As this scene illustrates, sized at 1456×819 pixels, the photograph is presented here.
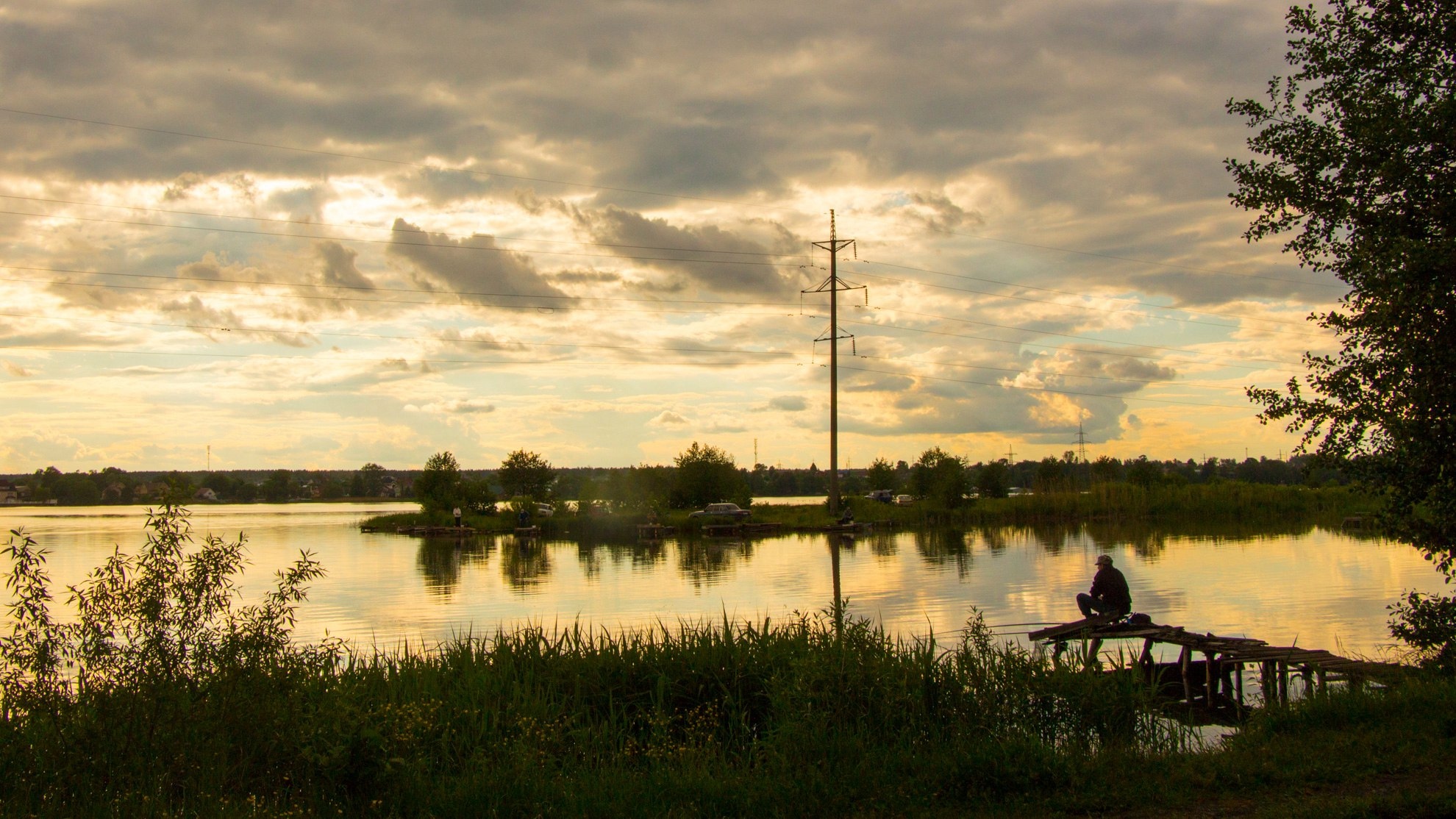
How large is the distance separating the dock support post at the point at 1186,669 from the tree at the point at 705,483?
2704 inches

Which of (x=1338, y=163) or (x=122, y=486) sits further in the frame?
(x=122, y=486)

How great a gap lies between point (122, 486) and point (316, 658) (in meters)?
193

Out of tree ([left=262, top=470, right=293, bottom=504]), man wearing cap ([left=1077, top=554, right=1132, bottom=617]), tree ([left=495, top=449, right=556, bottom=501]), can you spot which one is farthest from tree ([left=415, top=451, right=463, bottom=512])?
tree ([left=262, top=470, right=293, bottom=504])

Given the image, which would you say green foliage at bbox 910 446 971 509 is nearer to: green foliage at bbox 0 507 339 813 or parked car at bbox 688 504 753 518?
parked car at bbox 688 504 753 518

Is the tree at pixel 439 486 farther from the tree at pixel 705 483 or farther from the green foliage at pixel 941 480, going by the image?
the green foliage at pixel 941 480

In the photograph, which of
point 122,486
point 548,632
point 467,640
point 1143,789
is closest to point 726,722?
point 467,640

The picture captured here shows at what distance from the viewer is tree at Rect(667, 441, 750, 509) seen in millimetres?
86562

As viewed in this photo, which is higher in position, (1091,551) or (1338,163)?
(1338,163)

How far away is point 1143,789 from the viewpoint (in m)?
8.99

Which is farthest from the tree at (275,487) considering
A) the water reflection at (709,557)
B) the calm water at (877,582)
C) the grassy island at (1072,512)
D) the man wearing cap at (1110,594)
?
the man wearing cap at (1110,594)

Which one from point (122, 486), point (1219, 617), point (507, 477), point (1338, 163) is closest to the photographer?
point (1338, 163)

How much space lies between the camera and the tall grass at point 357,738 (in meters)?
9.32

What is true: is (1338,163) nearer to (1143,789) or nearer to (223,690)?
(1143,789)

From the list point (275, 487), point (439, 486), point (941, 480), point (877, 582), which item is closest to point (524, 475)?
point (439, 486)
